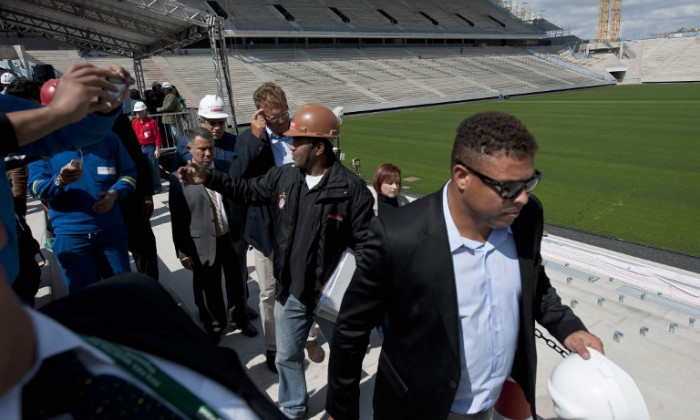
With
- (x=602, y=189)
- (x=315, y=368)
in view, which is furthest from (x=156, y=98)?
(x=602, y=189)

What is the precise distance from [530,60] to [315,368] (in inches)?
2230

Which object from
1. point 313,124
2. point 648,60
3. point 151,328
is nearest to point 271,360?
point 313,124

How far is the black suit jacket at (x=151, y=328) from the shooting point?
0.78 metres

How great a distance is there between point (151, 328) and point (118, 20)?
15.0 m

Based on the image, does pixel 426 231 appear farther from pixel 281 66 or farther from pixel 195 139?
pixel 281 66

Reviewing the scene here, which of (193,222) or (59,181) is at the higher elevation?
(59,181)

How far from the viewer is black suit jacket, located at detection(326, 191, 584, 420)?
1.75 meters

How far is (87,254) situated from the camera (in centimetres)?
325

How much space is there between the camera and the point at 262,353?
3.77 m

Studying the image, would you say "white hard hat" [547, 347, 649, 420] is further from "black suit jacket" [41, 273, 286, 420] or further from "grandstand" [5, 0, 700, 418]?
"grandstand" [5, 0, 700, 418]

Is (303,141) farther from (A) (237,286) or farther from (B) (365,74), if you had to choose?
(B) (365,74)

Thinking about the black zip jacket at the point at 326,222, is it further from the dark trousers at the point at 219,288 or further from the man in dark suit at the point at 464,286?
the dark trousers at the point at 219,288

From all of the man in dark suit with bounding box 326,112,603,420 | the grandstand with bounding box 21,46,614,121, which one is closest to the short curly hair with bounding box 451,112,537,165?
the man in dark suit with bounding box 326,112,603,420

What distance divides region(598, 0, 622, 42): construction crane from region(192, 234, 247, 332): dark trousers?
9386 centimetres
